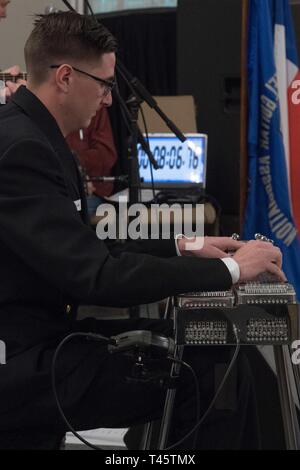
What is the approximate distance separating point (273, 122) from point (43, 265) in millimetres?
2754

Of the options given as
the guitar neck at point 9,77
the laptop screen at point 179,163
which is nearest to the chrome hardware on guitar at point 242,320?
the guitar neck at point 9,77

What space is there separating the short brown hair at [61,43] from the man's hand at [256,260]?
0.57 metres

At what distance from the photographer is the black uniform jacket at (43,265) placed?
4.57 ft

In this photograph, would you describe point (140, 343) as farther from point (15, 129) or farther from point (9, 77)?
point (9, 77)

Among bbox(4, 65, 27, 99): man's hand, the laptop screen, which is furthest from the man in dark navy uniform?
the laptop screen

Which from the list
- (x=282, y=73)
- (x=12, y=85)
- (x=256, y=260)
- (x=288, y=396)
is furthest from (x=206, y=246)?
(x=282, y=73)

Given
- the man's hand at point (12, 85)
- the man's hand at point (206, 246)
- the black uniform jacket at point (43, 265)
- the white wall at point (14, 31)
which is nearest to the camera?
the black uniform jacket at point (43, 265)

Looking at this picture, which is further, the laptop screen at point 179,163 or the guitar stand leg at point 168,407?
the laptop screen at point 179,163

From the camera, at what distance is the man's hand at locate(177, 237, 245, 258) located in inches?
68.8

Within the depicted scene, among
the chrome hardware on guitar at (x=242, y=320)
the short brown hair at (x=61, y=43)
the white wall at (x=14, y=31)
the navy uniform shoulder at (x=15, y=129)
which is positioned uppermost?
the white wall at (x=14, y=31)

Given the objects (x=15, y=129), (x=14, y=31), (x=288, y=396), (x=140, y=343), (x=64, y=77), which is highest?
(x=14, y=31)

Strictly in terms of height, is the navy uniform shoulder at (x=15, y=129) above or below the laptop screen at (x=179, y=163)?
above

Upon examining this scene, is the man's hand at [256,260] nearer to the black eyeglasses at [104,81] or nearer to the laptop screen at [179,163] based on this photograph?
the black eyeglasses at [104,81]

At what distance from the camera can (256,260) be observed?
1.51 meters
